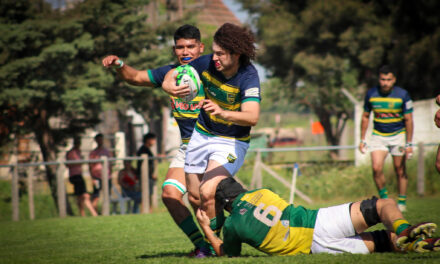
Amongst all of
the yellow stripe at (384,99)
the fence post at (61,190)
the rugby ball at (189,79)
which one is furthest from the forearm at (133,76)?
the fence post at (61,190)

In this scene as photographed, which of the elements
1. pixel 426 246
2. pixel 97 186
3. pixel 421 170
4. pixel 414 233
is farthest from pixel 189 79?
pixel 421 170

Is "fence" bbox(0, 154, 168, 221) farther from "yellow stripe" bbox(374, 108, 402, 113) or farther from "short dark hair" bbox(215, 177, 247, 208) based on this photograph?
"short dark hair" bbox(215, 177, 247, 208)

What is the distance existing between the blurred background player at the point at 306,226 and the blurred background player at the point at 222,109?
34 centimetres

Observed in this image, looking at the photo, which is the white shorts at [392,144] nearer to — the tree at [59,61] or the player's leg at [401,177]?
the player's leg at [401,177]

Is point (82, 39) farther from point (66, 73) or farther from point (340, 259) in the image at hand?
point (340, 259)

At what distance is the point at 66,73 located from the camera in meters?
14.6

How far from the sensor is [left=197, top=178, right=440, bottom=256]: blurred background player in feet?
14.9

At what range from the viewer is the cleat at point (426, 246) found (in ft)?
14.1

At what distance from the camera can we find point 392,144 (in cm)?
998

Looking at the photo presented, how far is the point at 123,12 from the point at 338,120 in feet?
66.8

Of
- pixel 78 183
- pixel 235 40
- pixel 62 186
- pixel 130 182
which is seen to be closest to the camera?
pixel 235 40

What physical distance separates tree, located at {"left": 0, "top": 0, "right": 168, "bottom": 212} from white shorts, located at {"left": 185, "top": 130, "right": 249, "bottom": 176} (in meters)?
9.27

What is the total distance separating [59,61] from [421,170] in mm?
Result: 10086

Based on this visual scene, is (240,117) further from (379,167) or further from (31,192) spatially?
(31,192)
